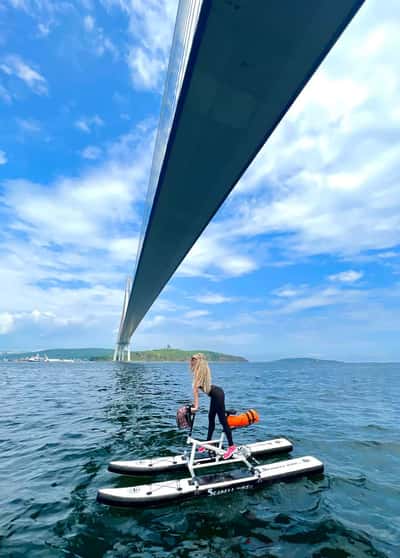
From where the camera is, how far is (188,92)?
27.5ft

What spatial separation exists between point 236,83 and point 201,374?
298 inches

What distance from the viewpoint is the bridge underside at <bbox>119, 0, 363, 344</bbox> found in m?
6.07

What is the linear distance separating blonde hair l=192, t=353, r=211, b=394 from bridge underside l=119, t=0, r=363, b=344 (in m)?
6.99

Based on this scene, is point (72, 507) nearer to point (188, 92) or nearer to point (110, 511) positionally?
point (110, 511)

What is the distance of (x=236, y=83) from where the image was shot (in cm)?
792

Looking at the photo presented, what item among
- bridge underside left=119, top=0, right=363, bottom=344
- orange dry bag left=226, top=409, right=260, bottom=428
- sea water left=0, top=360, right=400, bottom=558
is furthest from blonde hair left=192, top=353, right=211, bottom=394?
bridge underside left=119, top=0, right=363, bottom=344

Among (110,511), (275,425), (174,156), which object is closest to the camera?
(110,511)

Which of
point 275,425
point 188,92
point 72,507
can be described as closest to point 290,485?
point 72,507

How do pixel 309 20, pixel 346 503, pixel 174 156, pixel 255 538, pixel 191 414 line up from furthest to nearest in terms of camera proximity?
pixel 174 156, pixel 309 20, pixel 191 414, pixel 346 503, pixel 255 538

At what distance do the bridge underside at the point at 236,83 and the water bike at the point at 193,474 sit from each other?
25.9 ft

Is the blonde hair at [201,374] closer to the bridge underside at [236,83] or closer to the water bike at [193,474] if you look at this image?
the water bike at [193,474]

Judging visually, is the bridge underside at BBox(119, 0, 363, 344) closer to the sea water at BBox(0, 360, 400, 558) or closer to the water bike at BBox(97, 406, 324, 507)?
the water bike at BBox(97, 406, 324, 507)

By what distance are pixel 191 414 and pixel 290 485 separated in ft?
6.71

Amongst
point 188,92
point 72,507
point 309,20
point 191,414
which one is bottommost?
point 72,507
